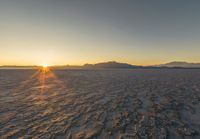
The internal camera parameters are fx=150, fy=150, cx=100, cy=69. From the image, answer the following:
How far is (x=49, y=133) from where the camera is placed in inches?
258

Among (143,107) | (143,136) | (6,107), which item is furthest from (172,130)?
(6,107)

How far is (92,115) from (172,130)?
14.1 ft

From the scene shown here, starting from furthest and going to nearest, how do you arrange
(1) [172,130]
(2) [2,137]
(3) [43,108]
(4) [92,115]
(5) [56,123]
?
(3) [43,108]
(4) [92,115]
(5) [56,123]
(1) [172,130]
(2) [2,137]

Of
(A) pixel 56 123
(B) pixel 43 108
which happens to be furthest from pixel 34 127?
(B) pixel 43 108

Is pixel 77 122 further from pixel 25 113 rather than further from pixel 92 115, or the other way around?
pixel 25 113

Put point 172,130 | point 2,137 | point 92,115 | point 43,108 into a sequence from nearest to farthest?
point 2,137, point 172,130, point 92,115, point 43,108

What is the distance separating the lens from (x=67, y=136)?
634cm

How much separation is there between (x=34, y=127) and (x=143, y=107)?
23.0ft

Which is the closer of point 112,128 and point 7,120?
point 112,128

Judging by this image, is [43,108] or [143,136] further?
[43,108]

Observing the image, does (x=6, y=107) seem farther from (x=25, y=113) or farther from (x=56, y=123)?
(x=56, y=123)

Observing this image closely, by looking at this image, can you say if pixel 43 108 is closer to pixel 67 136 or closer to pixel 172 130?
pixel 67 136

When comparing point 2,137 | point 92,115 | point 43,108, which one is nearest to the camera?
point 2,137

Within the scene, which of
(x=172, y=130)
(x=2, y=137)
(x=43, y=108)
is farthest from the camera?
(x=43, y=108)
